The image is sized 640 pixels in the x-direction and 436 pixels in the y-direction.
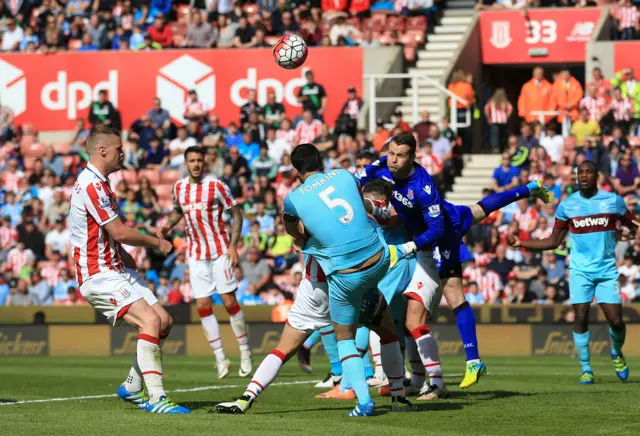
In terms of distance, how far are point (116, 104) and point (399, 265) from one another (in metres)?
21.1

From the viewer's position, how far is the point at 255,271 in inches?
988

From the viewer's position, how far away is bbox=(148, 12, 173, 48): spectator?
108ft

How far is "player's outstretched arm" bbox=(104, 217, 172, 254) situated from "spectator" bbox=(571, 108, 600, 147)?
17.1 meters

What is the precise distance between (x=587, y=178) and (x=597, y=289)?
4.34 ft

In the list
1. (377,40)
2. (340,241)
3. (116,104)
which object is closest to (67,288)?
(116,104)

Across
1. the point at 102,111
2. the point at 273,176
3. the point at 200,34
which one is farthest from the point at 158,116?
the point at 273,176

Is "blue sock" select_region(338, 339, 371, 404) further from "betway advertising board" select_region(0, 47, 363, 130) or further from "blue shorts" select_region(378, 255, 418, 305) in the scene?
"betway advertising board" select_region(0, 47, 363, 130)

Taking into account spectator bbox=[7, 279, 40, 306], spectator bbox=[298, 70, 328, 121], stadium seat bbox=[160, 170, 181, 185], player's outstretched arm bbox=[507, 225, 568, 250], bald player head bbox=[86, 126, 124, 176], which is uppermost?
spectator bbox=[298, 70, 328, 121]

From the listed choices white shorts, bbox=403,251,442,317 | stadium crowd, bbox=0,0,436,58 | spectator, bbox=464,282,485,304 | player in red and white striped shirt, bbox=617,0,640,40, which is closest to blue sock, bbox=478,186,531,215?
white shorts, bbox=403,251,442,317

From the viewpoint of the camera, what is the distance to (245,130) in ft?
97.1

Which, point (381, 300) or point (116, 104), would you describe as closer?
point (381, 300)

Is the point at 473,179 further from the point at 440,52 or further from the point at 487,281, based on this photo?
the point at 487,281

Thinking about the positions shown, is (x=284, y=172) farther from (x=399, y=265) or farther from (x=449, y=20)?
(x=399, y=265)

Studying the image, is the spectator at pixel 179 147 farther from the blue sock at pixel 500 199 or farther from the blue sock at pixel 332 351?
the blue sock at pixel 500 199
